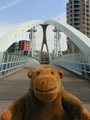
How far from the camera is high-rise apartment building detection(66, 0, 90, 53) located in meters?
55.1

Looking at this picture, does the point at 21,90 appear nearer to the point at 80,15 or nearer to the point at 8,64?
the point at 8,64

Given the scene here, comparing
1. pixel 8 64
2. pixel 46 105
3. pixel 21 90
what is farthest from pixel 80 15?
pixel 46 105

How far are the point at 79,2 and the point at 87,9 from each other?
426cm

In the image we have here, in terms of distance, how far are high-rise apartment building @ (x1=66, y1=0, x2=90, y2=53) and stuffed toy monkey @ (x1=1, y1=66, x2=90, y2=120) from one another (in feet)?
183

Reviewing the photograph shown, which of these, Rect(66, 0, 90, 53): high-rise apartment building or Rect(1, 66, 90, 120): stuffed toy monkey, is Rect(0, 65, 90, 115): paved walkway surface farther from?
Rect(66, 0, 90, 53): high-rise apartment building

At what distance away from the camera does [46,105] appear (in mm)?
1695

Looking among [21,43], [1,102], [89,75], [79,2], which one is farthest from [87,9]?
[1,102]

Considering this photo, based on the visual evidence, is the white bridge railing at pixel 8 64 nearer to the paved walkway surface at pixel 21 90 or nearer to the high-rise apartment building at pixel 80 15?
the paved walkway surface at pixel 21 90

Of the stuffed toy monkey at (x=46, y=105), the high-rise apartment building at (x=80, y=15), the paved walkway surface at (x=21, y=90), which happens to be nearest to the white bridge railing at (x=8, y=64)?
the paved walkway surface at (x=21, y=90)

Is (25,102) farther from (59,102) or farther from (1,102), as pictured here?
(1,102)

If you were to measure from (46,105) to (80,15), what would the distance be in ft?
195

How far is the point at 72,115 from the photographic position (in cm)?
173

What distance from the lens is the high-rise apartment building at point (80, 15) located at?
181 feet

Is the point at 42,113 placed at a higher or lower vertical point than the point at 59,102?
lower
